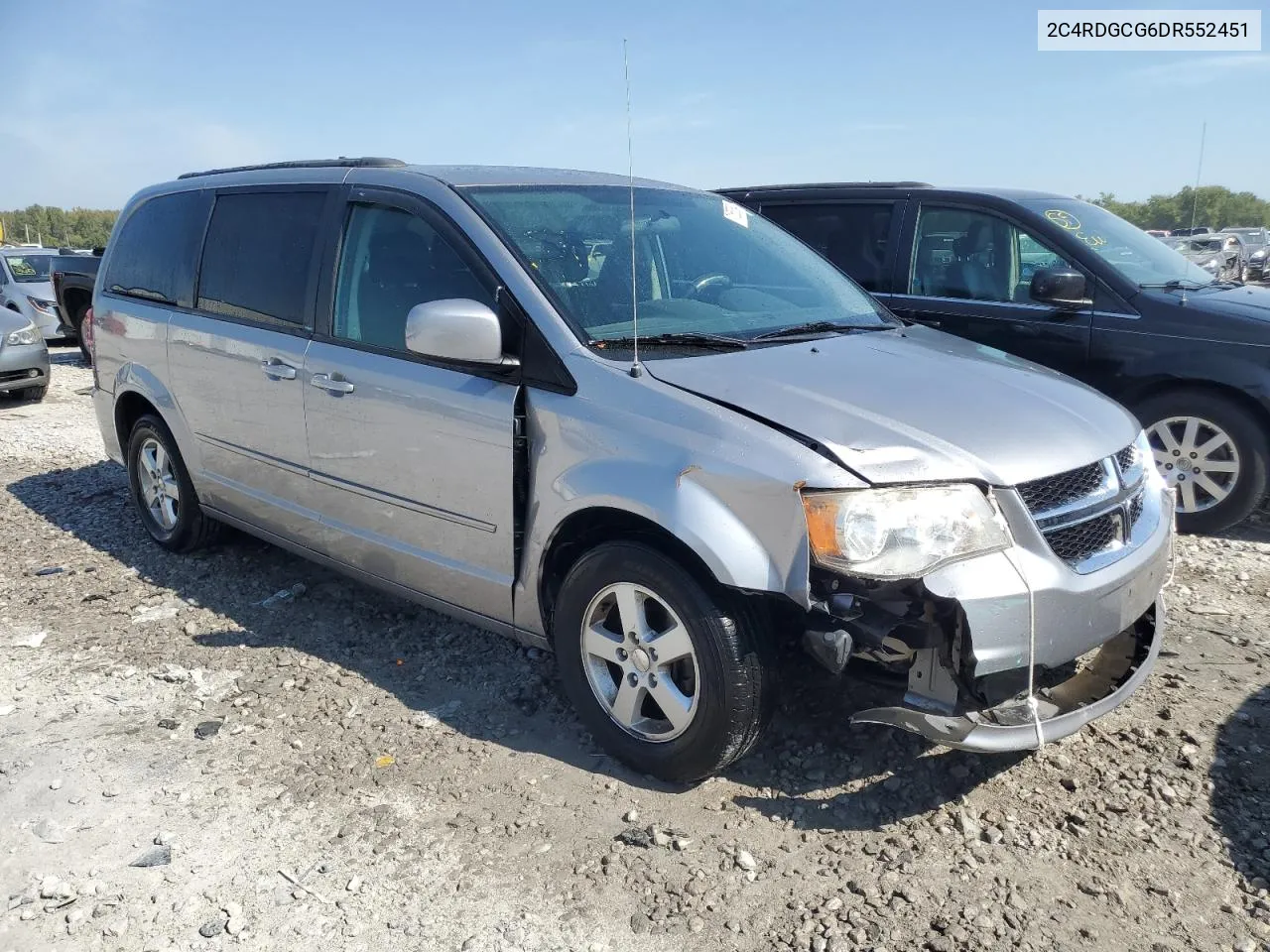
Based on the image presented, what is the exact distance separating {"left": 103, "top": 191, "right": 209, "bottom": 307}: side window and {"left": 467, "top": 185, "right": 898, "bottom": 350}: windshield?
200 centimetres

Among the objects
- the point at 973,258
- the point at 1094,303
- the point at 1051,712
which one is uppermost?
the point at 973,258

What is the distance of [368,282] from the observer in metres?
3.95

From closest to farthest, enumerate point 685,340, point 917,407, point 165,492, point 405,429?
point 917,407 < point 685,340 < point 405,429 < point 165,492

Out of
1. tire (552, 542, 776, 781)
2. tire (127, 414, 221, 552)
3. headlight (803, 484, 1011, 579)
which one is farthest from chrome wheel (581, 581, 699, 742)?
tire (127, 414, 221, 552)

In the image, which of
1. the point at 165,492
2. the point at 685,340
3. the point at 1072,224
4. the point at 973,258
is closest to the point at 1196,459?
the point at 1072,224

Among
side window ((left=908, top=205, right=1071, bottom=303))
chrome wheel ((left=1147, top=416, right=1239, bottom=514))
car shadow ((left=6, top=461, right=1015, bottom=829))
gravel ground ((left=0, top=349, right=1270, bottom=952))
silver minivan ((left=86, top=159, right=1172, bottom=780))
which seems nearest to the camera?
gravel ground ((left=0, top=349, right=1270, bottom=952))

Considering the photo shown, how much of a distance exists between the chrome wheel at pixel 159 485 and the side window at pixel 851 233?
3864mm

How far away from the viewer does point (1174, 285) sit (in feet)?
18.8

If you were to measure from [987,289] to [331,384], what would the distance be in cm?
398

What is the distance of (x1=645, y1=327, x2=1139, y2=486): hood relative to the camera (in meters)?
2.75

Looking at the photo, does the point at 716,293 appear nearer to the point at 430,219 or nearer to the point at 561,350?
the point at 561,350

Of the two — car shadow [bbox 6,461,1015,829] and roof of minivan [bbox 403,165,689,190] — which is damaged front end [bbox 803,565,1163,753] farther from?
roof of minivan [bbox 403,165,689,190]

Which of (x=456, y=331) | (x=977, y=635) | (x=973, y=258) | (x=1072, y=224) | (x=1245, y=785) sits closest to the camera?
(x=977, y=635)

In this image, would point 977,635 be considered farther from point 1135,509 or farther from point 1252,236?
point 1252,236
